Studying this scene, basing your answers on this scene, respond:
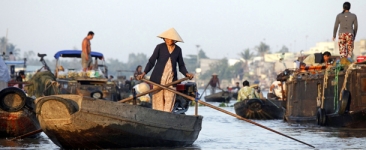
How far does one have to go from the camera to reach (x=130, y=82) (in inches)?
1468

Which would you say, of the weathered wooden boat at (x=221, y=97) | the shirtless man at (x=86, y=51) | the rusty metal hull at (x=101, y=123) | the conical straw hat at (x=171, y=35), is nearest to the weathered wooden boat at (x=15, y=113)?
the rusty metal hull at (x=101, y=123)

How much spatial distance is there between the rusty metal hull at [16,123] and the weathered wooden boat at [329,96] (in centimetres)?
620

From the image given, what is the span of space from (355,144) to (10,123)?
5.74 metres

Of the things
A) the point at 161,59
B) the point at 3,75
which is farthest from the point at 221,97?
the point at 161,59

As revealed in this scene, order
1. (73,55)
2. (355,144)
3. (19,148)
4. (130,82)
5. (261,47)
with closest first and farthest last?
(19,148), (355,144), (73,55), (130,82), (261,47)

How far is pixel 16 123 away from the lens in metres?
13.4

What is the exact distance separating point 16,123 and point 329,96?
7.33m

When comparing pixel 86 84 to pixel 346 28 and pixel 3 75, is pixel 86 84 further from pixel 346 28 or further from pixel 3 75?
pixel 346 28

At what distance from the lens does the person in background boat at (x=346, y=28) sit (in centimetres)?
1694

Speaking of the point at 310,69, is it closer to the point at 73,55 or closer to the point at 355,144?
the point at 355,144

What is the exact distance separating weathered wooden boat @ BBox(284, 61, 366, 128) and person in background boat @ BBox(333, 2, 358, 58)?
560 millimetres

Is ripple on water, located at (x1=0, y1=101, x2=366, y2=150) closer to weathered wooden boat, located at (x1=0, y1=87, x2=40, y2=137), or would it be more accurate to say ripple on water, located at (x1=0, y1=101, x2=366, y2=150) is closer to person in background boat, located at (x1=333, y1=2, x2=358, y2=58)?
weathered wooden boat, located at (x1=0, y1=87, x2=40, y2=137)

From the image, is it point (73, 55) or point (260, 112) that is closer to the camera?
point (260, 112)

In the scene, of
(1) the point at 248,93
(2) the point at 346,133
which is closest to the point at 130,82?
(1) the point at 248,93
